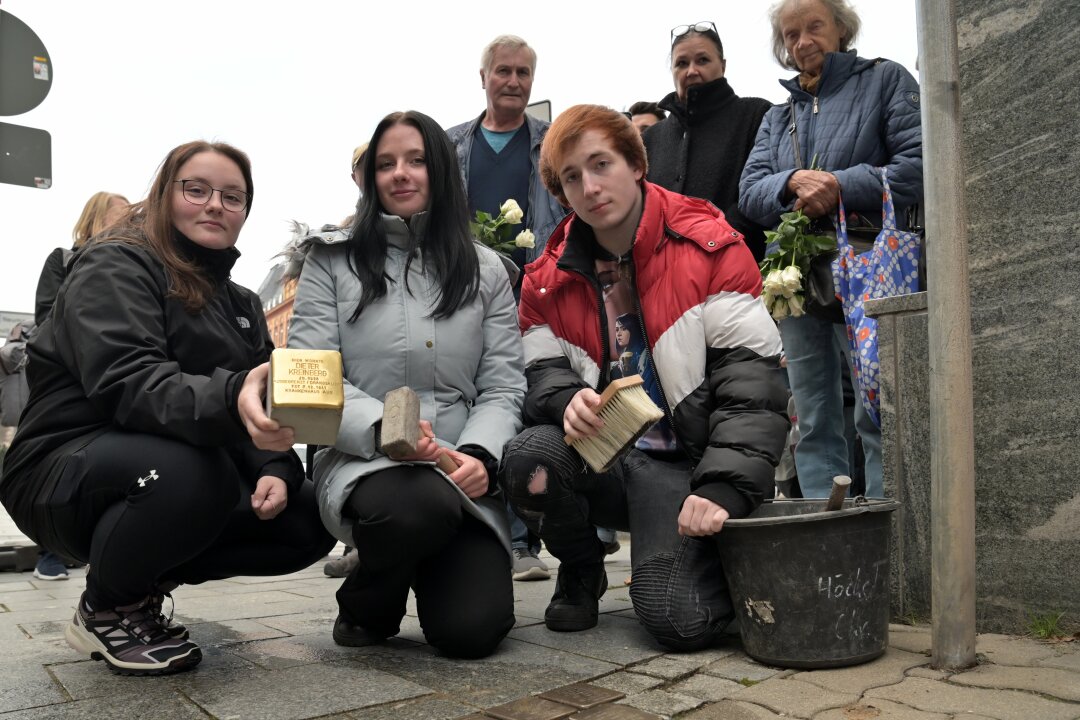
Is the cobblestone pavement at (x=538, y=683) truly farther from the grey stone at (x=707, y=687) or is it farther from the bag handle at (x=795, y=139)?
the bag handle at (x=795, y=139)

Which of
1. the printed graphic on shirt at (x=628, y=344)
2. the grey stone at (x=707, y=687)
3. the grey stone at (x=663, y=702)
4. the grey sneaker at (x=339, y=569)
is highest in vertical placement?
the printed graphic on shirt at (x=628, y=344)

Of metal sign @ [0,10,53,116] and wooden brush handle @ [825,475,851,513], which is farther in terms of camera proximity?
metal sign @ [0,10,53,116]

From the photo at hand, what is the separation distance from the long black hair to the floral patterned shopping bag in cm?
131

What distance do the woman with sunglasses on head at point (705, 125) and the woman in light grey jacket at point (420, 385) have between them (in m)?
1.45

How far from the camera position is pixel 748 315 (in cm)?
277

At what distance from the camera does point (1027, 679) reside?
217 cm

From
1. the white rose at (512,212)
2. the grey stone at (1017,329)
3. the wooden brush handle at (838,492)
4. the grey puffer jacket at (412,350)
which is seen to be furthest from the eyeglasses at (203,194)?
the grey stone at (1017,329)

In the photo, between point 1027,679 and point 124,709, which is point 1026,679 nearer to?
point 1027,679

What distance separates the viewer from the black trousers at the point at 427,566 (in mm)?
2510

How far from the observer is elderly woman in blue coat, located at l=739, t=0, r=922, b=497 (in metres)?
3.45

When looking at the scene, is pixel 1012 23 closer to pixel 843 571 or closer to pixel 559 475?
pixel 843 571

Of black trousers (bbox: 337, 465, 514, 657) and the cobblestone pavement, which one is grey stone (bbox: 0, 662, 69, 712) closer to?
the cobblestone pavement

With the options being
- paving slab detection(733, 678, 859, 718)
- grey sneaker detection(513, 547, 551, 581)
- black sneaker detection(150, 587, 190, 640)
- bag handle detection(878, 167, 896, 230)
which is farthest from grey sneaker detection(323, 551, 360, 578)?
bag handle detection(878, 167, 896, 230)

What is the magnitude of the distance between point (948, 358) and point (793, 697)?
89 cm
